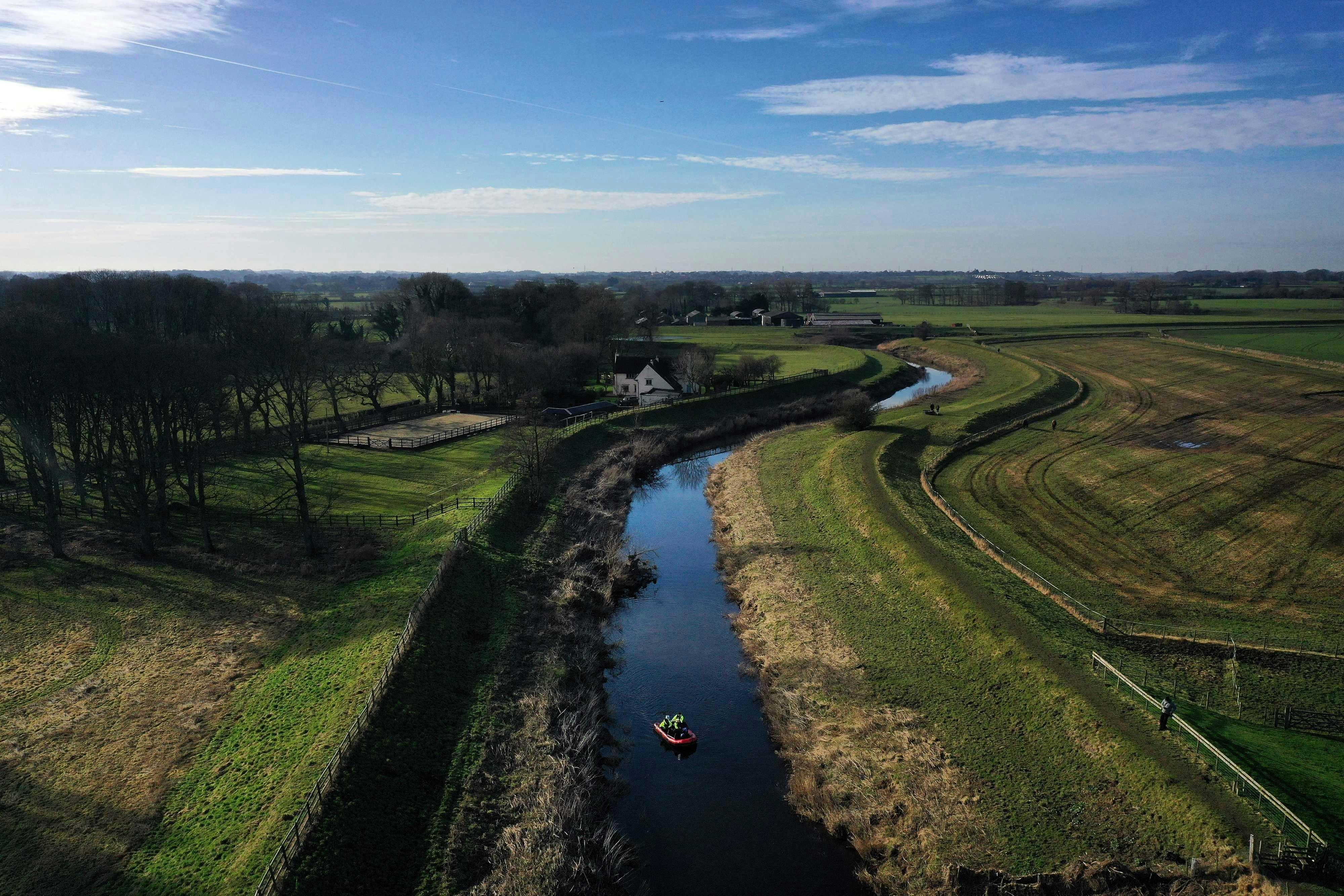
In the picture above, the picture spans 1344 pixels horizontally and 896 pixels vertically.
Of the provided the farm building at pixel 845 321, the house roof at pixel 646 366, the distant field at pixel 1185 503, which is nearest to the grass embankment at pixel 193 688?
the distant field at pixel 1185 503

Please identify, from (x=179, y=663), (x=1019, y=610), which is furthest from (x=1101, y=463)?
(x=179, y=663)

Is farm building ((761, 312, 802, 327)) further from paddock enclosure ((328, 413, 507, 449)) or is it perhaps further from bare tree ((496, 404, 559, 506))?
bare tree ((496, 404, 559, 506))

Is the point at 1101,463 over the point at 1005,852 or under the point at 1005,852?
over

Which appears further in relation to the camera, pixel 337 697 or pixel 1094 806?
pixel 337 697

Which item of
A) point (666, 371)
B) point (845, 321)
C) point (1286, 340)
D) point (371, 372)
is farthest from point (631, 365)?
point (1286, 340)

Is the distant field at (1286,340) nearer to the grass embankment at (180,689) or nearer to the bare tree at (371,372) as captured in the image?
the bare tree at (371,372)

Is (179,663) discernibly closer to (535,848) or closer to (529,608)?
(529,608)

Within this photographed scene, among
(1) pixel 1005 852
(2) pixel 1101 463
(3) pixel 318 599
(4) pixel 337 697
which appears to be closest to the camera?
(1) pixel 1005 852

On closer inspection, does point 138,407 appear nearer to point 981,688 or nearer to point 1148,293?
point 981,688

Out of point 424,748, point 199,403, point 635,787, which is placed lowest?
point 635,787
